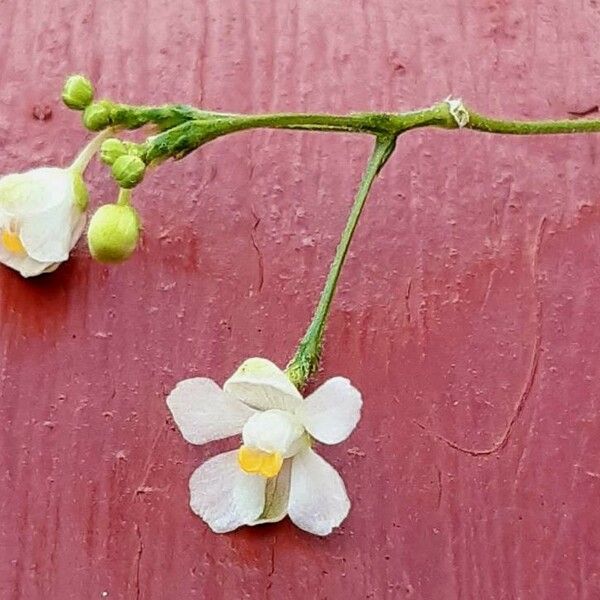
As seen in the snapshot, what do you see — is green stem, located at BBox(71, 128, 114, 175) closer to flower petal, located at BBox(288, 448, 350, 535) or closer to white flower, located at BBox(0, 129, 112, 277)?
white flower, located at BBox(0, 129, 112, 277)

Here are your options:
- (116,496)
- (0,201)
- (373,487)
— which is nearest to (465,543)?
(373,487)

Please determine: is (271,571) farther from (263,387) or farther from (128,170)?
(128,170)

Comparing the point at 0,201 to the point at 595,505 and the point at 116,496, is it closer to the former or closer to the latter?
the point at 116,496

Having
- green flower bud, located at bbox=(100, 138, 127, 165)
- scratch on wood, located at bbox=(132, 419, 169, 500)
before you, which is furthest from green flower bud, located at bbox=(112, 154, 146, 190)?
scratch on wood, located at bbox=(132, 419, 169, 500)

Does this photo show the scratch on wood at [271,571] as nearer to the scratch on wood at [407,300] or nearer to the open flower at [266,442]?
the open flower at [266,442]

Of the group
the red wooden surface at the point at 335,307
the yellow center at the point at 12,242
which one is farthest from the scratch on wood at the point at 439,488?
the yellow center at the point at 12,242

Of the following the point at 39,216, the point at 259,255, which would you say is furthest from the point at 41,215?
the point at 259,255
